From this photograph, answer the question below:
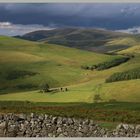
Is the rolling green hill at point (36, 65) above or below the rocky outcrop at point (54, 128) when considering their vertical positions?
above

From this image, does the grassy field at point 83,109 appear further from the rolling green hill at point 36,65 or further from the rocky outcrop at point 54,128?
the rocky outcrop at point 54,128

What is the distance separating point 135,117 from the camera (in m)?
35.2

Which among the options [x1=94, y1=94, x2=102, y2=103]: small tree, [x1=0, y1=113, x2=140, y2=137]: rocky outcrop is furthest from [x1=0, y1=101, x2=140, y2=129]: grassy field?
[x1=0, y1=113, x2=140, y2=137]: rocky outcrop

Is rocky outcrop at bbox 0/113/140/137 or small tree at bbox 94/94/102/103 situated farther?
small tree at bbox 94/94/102/103

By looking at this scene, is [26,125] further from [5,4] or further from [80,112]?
[5,4]

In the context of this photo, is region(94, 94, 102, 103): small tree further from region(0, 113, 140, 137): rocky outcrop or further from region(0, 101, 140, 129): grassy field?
region(0, 113, 140, 137): rocky outcrop

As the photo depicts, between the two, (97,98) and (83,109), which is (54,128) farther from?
(97,98)

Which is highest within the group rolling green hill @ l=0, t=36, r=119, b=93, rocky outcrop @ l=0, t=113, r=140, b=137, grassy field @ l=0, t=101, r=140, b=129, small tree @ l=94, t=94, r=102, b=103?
rolling green hill @ l=0, t=36, r=119, b=93

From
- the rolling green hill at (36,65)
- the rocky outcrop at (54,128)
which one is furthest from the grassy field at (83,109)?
the rocky outcrop at (54,128)

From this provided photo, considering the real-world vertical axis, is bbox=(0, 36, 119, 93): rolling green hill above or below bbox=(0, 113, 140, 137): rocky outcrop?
above

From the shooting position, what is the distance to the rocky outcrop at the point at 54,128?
24641 millimetres

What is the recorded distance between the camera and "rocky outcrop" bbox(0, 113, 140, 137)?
24641 mm

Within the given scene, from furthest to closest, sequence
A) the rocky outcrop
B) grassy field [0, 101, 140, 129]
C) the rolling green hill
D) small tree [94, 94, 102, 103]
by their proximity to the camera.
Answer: the rolling green hill
small tree [94, 94, 102, 103]
grassy field [0, 101, 140, 129]
the rocky outcrop

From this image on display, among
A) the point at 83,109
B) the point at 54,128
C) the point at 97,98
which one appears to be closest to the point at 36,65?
the point at 97,98
